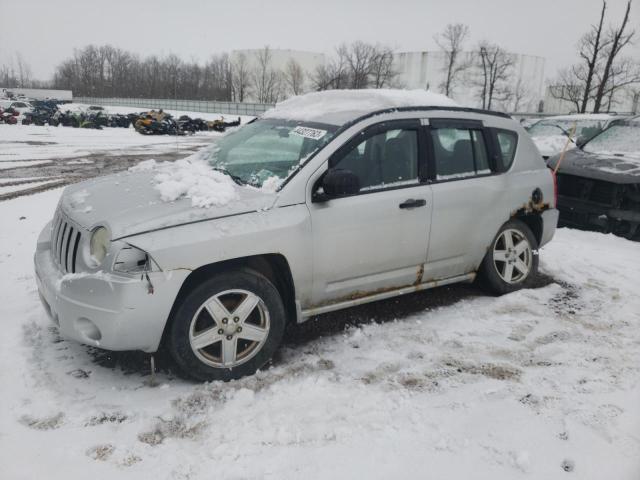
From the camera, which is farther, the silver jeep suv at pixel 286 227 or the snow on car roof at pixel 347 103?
the snow on car roof at pixel 347 103

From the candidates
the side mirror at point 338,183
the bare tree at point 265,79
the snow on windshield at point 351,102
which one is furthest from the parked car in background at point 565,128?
the bare tree at point 265,79

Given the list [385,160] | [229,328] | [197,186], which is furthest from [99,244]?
[385,160]

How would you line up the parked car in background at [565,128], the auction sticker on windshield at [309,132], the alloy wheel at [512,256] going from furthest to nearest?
1. the parked car in background at [565,128]
2. the alloy wheel at [512,256]
3. the auction sticker on windshield at [309,132]

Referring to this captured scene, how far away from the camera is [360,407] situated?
2.93 meters

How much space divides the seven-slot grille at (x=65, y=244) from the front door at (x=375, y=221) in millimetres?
1529

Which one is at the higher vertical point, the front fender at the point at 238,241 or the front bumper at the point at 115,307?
the front fender at the point at 238,241

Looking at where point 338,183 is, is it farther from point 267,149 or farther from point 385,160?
point 267,149

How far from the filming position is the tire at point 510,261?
4.53 metres

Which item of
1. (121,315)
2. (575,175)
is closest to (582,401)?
(121,315)

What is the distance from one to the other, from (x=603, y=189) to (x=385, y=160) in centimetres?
458

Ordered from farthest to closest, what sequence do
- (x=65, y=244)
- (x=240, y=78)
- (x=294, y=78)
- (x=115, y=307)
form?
(x=240, y=78) < (x=294, y=78) < (x=65, y=244) < (x=115, y=307)

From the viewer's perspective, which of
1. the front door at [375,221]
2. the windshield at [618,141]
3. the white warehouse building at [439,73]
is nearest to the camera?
the front door at [375,221]

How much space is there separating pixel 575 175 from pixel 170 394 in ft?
20.8

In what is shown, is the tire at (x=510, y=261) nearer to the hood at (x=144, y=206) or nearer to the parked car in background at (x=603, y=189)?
the hood at (x=144, y=206)
